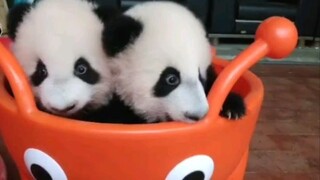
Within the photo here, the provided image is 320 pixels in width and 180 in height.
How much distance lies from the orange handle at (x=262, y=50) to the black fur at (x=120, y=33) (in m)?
0.10

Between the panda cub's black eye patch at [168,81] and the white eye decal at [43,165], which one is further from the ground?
the panda cub's black eye patch at [168,81]

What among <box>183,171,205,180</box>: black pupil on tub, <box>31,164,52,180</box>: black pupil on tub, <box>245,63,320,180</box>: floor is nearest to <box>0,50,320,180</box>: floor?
<box>245,63,320,180</box>: floor

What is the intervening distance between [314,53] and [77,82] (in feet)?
4.08

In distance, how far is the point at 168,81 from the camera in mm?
530

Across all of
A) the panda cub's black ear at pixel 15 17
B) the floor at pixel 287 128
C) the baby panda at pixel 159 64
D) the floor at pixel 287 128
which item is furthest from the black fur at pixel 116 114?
the floor at pixel 287 128

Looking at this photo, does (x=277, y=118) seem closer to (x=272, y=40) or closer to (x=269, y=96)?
(x=269, y=96)

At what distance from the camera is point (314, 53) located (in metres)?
1.64

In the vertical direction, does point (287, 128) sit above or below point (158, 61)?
below

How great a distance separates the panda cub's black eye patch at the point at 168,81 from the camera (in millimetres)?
528

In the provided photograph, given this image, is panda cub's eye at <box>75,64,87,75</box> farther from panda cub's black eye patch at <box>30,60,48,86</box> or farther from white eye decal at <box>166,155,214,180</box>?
white eye decal at <box>166,155,214,180</box>

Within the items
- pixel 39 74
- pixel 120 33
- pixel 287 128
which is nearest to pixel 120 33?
pixel 120 33

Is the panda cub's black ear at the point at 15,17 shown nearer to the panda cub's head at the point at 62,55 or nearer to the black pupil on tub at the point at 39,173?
the panda cub's head at the point at 62,55

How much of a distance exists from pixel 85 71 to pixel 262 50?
19 centimetres

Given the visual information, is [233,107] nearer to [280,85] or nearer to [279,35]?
[279,35]
